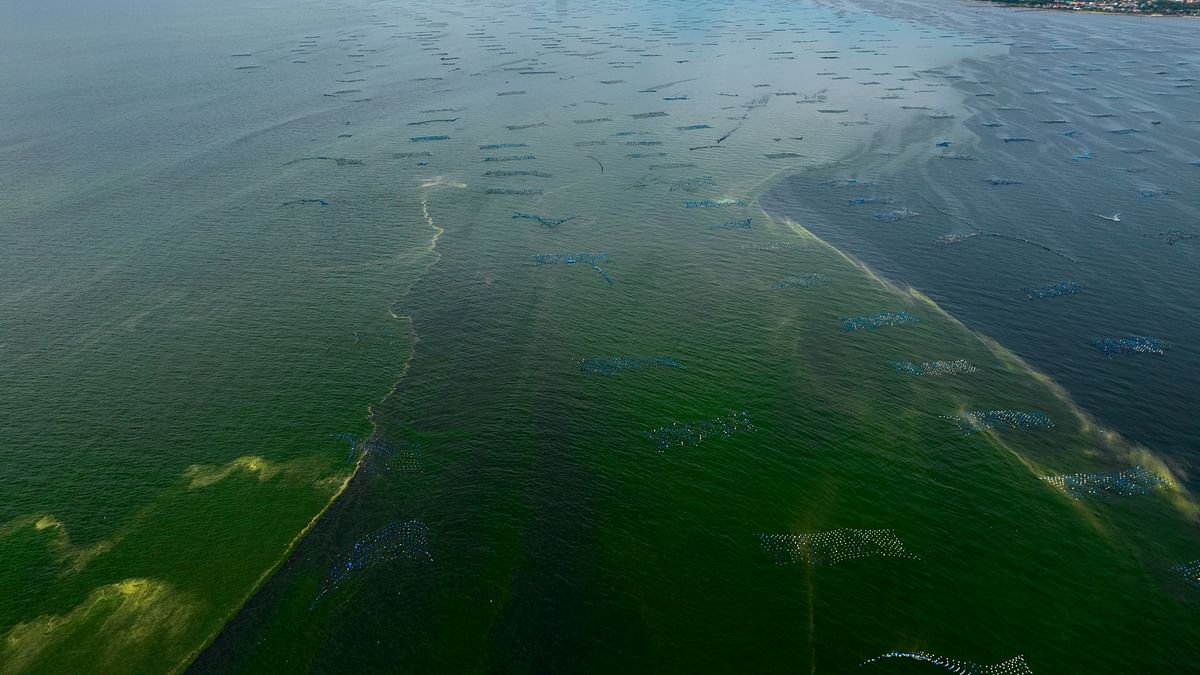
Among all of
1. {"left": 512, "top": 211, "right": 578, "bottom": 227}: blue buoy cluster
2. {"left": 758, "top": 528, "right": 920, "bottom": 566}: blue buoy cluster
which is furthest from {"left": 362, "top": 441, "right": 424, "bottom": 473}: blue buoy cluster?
{"left": 512, "top": 211, "right": 578, "bottom": 227}: blue buoy cluster

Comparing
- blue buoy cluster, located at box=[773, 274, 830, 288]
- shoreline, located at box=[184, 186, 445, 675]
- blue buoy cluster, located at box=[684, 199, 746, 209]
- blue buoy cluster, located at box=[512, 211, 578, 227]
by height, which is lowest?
shoreline, located at box=[184, 186, 445, 675]

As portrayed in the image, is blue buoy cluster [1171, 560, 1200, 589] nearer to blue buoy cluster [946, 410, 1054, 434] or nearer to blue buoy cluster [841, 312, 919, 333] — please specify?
blue buoy cluster [946, 410, 1054, 434]

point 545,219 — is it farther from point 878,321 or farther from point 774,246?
point 878,321

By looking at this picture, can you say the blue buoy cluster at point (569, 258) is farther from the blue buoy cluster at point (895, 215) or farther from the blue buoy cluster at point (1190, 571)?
the blue buoy cluster at point (1190, 571)

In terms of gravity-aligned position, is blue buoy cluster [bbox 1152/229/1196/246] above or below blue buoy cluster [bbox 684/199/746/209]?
above

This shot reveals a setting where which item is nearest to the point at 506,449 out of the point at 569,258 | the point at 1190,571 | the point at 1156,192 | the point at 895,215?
the point at 569,258

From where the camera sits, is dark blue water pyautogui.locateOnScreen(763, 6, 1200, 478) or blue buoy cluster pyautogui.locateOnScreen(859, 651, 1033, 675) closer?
blue buoy cluster pyautogui.locateOnScreen(859, 651, 1033, 675)
